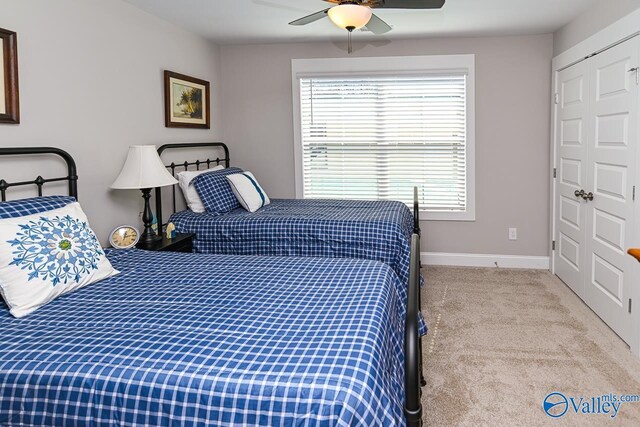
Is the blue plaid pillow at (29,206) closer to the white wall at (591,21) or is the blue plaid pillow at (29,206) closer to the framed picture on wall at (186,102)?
the framed picture on wall at (186,102)

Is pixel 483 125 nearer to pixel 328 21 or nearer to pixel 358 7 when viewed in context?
pixel 328 21

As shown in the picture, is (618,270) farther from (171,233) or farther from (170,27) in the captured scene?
(170,27)

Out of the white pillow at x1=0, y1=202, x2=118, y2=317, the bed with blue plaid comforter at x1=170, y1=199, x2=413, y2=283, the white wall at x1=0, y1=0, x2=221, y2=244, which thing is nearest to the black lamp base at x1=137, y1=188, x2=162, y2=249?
the white wall at x1=0, y1=0, x2=221, y2=244

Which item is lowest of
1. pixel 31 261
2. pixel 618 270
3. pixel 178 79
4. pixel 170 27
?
pixel 618 270

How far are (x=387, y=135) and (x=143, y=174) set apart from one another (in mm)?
2674

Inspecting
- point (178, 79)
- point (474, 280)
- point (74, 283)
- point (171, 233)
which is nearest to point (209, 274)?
point (74, 283)

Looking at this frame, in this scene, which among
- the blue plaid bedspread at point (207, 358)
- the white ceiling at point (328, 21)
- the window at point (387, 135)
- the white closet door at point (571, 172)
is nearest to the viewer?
the blue plaid bedspread at point (207, 358)

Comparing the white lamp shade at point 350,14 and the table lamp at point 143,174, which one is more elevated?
the white lamp shade at point 350,14

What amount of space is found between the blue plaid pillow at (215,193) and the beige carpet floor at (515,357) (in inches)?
68.4

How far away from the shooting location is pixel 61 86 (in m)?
2.91

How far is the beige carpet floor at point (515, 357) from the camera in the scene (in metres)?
2.38

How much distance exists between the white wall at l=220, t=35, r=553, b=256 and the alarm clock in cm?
226

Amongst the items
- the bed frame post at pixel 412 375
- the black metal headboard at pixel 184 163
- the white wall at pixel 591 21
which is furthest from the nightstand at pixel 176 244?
the white wall at pixel 591 21

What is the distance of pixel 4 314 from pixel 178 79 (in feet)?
9.29
